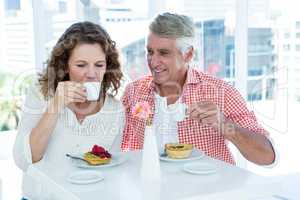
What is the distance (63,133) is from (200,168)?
57 centimetres

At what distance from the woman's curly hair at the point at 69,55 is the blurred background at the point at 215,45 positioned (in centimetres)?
116

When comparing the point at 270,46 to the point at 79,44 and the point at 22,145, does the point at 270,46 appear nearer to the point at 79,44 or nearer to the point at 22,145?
the point at 79,44

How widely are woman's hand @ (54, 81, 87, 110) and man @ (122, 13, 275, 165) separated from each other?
0.40 meters

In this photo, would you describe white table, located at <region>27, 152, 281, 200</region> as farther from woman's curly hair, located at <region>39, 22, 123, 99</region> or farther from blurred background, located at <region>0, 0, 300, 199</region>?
blurred background, located at <region>0, 0, 300, 199</region>

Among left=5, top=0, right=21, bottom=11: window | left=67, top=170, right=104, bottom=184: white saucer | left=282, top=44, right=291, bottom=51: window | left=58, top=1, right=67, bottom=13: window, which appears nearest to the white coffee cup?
left=67, top=170, right=104, bottom=184: white saucer

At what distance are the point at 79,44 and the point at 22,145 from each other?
1.36ft

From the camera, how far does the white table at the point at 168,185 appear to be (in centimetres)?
99

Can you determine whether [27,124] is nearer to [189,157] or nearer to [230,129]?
[189,157]

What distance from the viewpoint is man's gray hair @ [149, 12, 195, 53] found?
5.49 feet

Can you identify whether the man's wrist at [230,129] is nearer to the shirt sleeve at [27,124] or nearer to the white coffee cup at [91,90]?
the white coffee cup at [91,90]

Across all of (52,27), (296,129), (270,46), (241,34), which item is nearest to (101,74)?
(52,27)

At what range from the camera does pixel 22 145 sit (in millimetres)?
1450

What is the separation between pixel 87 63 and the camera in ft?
5.02

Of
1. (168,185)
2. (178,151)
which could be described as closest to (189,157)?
(178,151)
